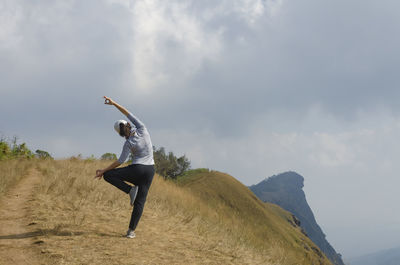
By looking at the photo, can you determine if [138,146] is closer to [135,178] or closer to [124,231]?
[135,178]

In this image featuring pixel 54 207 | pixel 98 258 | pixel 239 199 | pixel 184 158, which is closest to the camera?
pixel 98 258

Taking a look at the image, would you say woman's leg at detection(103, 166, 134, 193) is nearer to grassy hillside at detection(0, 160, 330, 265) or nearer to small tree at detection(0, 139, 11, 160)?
grassy hillside at detection(0, 160, 330, 265)

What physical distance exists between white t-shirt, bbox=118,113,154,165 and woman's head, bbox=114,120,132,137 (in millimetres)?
128

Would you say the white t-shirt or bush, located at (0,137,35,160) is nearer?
the white t-shirt

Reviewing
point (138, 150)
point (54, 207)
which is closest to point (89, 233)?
point (138, 150)

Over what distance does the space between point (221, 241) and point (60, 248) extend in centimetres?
366

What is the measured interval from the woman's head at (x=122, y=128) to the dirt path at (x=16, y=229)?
2.62 metres

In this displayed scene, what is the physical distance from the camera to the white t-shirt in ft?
20.0

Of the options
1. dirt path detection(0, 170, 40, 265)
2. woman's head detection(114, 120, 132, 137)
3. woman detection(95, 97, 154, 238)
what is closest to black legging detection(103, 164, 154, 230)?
woman detection(95, 97, 154, 238)

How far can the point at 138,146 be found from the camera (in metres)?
6.12

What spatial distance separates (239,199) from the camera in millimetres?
46844

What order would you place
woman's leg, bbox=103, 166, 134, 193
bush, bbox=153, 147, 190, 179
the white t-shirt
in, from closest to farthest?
the white t-shirt, woman's leg, bbox=103, 166, 134, 193, bush, bbox=153, 147, 190, 179

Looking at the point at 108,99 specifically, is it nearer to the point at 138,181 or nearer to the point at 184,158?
the point at 138,181

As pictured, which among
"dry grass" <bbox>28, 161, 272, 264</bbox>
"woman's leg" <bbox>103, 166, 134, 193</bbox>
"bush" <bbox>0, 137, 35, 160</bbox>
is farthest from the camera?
"bush" <bbox>0, 137, 35, 160</bbox>
